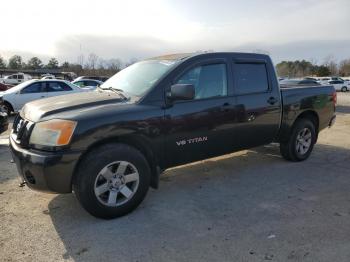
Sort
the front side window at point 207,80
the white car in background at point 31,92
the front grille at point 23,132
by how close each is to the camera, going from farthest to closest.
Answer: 1. the white car in background at point 31,92
2. the front side window at point 207,80
3. the front grille at point 23,132

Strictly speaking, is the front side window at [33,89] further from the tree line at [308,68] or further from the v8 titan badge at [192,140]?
the tree line at [308,68]

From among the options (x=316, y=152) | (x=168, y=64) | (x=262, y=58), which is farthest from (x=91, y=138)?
(x=316, y=152)

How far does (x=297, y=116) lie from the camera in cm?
638

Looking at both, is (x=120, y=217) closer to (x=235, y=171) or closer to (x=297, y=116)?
(x=235, y=171)

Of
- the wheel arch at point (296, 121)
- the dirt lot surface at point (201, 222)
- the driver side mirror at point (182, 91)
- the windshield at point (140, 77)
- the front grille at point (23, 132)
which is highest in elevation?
the windshield at point (140, 77)

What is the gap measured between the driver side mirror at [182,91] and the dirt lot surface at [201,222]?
1346 mm

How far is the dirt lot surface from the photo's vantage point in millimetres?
3430

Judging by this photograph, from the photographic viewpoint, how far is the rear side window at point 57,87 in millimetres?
14172

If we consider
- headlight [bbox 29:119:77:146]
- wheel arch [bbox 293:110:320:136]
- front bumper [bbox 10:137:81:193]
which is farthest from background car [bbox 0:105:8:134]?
wheel arch [bbox 293:110:320:136]

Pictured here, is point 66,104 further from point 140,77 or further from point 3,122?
point 3,122

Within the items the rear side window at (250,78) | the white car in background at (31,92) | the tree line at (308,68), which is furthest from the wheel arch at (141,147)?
the tree line at (308,68)

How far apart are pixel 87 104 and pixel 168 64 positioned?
1.24m

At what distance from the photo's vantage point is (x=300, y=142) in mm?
6551

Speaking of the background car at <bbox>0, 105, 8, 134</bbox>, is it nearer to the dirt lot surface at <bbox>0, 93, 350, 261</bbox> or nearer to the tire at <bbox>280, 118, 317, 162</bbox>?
the dirt lot surface at <bbox>0, 93, 350, 261</bbox>
